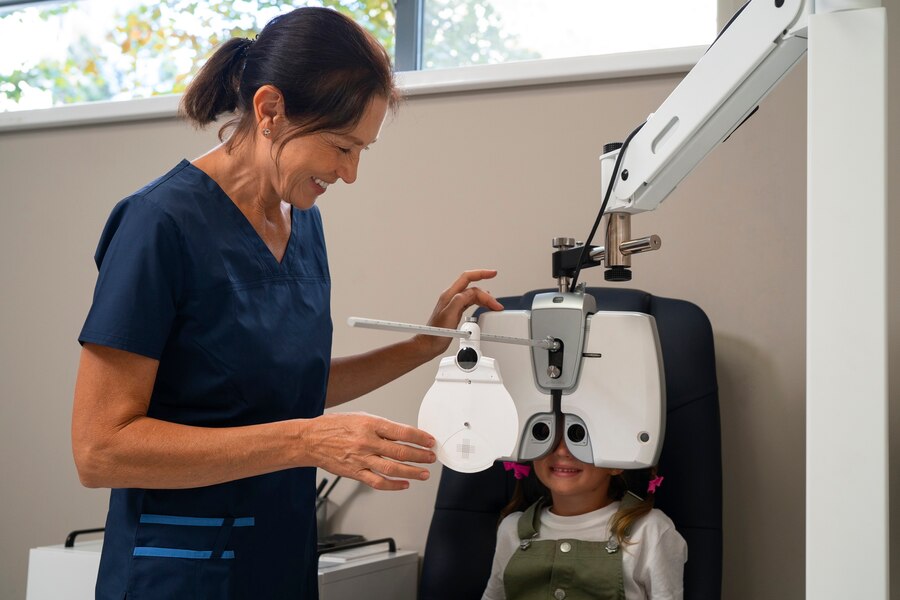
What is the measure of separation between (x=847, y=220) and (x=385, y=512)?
4.99 ft

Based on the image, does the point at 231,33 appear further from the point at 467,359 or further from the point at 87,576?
the point at 467,359

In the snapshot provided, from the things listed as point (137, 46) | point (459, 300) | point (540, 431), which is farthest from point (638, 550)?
point (137, 46)

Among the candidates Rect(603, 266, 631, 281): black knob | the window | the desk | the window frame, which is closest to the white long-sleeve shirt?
the desk

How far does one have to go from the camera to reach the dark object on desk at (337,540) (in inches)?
72.1

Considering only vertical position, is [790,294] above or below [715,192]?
below


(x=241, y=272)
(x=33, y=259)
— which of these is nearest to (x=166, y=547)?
(x=241, y=272)

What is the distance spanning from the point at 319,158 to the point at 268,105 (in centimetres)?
10

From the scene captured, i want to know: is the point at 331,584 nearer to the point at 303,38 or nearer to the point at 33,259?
the point at 303,38

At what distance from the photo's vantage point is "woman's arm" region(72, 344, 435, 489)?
1.04 metres

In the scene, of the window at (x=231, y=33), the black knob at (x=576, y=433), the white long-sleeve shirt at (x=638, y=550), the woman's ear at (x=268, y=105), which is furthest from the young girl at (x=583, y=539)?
the window at (x=231, y=33)

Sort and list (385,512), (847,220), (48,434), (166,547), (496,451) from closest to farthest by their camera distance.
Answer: (847,220) → (496,451) → (166,547) → (385,512) → (48,434)

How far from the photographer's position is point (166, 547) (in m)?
1.16

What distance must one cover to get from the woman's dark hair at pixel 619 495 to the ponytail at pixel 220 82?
2.77 ft

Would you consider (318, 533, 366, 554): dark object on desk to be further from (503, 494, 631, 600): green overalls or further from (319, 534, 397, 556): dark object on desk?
(503, 494, 631, 600): green overalls
